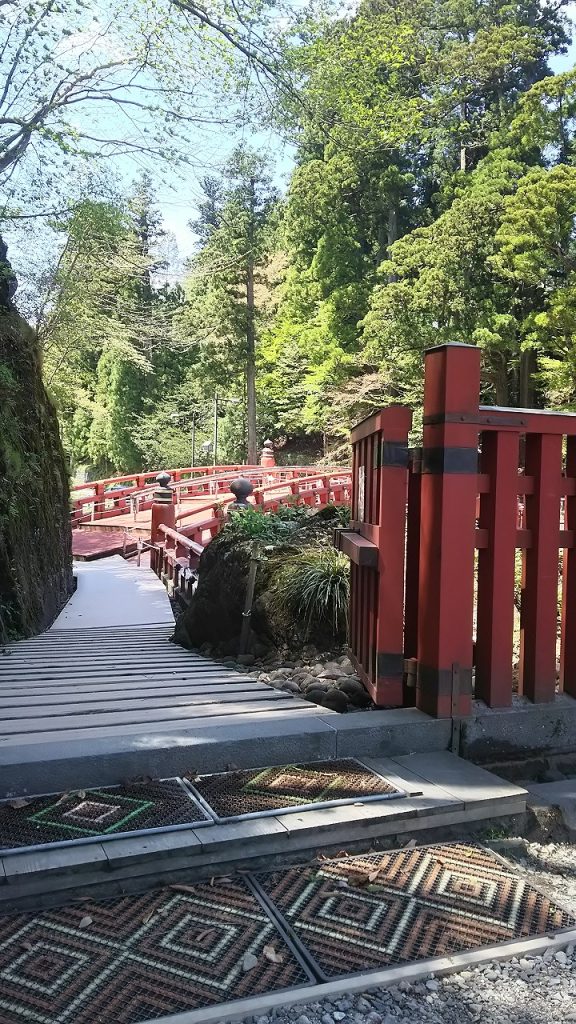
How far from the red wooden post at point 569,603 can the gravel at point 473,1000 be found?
4.81ft

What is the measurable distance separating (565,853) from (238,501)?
9.99 metres

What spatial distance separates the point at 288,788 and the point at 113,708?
111 cm

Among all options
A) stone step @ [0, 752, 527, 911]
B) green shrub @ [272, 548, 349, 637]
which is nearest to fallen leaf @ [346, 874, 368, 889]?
stone step @ [0, 752, 527, 911]

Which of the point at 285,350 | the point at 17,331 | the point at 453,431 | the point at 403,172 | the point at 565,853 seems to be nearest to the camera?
the point at 565,853

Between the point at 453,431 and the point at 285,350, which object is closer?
the point at 453,431

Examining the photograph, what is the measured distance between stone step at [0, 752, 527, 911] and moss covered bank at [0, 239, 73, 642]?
18.1 ft

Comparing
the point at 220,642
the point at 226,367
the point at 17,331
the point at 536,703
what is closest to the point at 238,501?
the point at 17,331

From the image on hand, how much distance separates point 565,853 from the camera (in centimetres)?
231

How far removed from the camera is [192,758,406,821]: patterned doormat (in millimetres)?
2220

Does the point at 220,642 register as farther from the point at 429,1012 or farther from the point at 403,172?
the point at 403,172

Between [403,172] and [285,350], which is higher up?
[403,172]

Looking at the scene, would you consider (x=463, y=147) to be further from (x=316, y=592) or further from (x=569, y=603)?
(x=569, y=603)

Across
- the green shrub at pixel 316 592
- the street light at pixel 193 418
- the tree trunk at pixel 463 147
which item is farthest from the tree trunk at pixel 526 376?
the green shrub at pixel 316 592

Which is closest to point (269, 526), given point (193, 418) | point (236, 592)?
point (236, 592)
